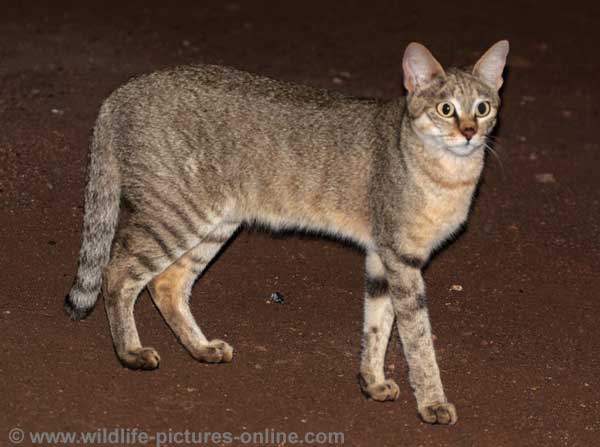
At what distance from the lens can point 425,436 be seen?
5633 mm

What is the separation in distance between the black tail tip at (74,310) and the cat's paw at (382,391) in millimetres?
1779

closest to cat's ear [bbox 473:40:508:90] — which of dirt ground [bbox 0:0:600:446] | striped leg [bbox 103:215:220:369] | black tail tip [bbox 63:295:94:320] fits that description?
dirt ground [bbox 0:0:600:446]

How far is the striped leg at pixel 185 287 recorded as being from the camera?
20.8 ft

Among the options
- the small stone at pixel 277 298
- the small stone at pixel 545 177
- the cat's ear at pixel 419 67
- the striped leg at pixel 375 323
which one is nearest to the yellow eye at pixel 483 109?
the cat's ear at pixel 419 67

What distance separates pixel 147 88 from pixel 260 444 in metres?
2.18

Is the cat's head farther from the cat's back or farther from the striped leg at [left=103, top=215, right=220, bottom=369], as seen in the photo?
the striped leg at [left=103, top=215, right=220, bottom=369]

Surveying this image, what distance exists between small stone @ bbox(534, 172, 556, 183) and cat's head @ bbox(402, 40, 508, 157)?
3143 mm


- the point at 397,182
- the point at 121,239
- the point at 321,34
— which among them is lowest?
the point at 321,34

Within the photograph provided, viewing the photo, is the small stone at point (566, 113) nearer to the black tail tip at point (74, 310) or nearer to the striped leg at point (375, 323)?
the striped leg at point (375, 323)

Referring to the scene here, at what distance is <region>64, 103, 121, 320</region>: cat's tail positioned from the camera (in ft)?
20.1

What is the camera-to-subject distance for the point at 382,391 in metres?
Answer: 5.95

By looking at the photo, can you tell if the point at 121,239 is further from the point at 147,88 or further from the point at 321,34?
the point at 321,34

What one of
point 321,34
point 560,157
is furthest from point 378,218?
point 321,34

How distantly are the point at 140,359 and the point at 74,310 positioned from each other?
25.0 inches
